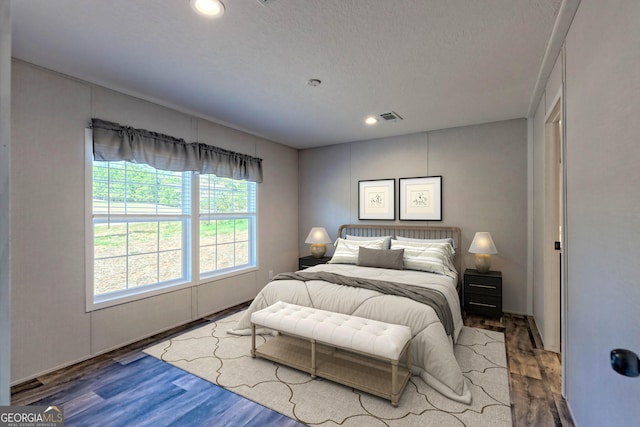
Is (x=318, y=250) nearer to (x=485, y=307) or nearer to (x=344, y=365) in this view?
(x=485, y=307)

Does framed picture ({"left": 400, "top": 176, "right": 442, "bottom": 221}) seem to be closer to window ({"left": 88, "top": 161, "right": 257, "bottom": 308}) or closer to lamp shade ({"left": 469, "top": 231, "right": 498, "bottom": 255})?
lamp shade ({"left": 469, "top": 231, "right": 498, "bottom": 255})

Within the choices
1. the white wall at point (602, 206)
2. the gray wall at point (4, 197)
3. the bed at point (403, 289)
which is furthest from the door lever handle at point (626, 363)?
the gray wall at point (4, 197)

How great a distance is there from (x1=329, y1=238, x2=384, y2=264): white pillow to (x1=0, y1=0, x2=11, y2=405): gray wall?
12.3ft

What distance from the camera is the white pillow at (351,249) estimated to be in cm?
413

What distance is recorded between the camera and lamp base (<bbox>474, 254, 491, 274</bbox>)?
3.84m

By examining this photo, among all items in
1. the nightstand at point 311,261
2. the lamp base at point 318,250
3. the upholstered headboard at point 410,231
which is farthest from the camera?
the lamp base at point 318,250

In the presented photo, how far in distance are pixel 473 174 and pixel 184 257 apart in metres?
3.97

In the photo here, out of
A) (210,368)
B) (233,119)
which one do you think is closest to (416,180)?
(233,119)

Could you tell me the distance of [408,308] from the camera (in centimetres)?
253

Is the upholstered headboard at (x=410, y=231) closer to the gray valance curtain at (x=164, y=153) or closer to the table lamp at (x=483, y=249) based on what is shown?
the table lamp at (x=483, y=249)

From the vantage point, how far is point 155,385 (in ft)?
7.68

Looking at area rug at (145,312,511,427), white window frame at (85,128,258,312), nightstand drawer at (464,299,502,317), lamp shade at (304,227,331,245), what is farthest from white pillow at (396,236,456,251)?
white window frame at (85,128,258,312)

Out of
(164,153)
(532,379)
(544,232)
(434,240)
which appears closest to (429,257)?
(434,240)

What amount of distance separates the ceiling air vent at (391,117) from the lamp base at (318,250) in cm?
228
